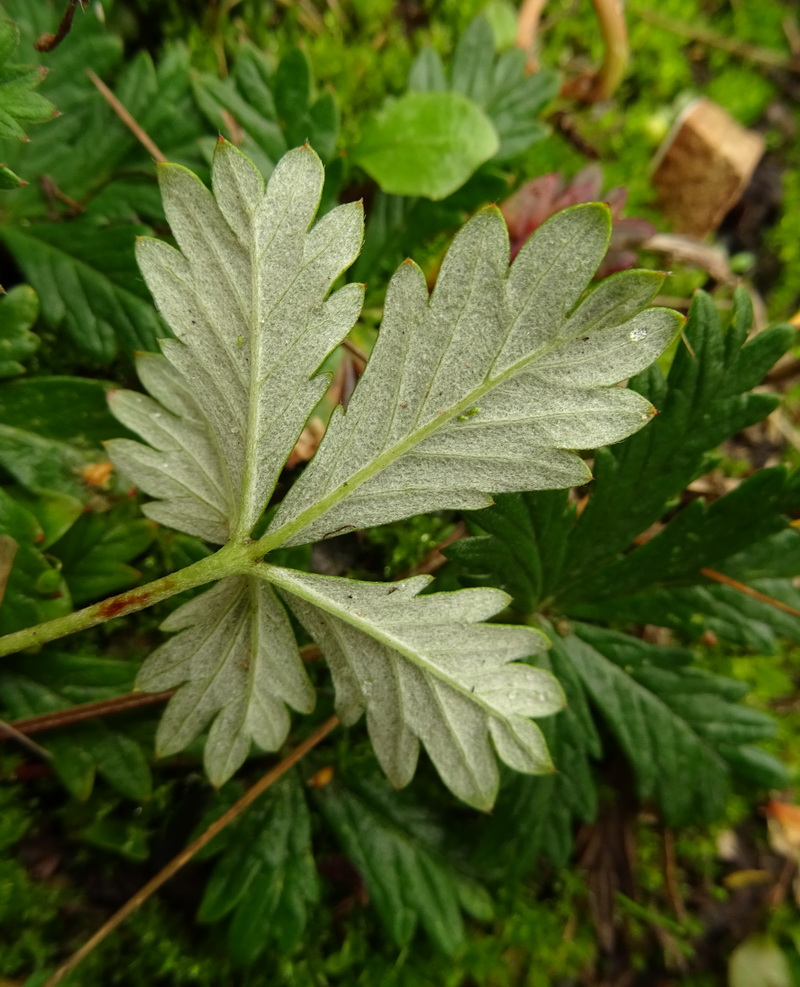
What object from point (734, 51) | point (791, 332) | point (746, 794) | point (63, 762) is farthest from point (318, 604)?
point (734, 51)

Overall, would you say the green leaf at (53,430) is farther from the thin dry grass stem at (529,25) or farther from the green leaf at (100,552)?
the thin dry grass stem at (529,25)

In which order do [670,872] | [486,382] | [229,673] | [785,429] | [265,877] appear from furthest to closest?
[785,429]
[670,872]
[265,877]
[229,673]
[486,382]

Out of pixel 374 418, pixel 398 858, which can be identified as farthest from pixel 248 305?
pixel 398 858

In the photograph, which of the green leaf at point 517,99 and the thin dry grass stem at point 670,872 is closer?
the green leaf at point 517,99

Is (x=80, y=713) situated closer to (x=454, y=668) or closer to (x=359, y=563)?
(x=359, y=563)

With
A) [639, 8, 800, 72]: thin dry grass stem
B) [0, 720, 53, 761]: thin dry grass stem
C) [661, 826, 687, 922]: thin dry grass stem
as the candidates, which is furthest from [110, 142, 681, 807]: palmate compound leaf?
[639, 8, 800, 72]: thin dry grass stem

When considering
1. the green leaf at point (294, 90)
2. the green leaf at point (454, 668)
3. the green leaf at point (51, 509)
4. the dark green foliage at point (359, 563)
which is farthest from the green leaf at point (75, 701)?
the green leaf at point (294, 90)

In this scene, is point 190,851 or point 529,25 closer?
point 190,851
